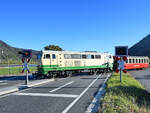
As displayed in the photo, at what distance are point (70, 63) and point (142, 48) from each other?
218 feet

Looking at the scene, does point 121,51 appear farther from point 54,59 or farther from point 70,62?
point 70,62

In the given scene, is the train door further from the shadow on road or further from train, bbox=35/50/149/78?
the shadow on road

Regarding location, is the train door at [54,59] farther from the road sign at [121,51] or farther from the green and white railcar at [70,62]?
the road sign at [121,51]

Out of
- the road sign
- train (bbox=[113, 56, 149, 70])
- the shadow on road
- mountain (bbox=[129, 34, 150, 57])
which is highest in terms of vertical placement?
mountain (bbox=[129, 34, 150, 57])

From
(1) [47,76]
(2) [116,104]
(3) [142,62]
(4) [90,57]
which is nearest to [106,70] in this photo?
(4) [90,57]

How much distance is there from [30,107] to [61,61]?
1398 cm

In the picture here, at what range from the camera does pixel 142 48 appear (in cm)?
7788

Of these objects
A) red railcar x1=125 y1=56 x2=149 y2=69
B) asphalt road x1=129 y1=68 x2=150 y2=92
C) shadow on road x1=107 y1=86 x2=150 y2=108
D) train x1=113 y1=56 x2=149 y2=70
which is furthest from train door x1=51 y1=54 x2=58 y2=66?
red railcar x1=125 y1=56 x2=149 y2=69

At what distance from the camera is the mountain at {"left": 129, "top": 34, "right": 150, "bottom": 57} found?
2973 inches

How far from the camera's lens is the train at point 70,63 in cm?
1889

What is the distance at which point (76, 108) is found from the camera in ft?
21.6

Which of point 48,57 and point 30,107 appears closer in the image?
point 30,107

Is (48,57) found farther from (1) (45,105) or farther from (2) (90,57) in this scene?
(1) (45,105)

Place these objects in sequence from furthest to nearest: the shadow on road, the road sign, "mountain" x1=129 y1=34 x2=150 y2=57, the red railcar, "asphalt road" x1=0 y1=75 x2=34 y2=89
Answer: "mountain" x1=129 y1=34 x2=150 y2=57, the red railcar, "asphalt road" x1=0 y1=75 x2=34 y2=89, the road sign, the shadow on road
